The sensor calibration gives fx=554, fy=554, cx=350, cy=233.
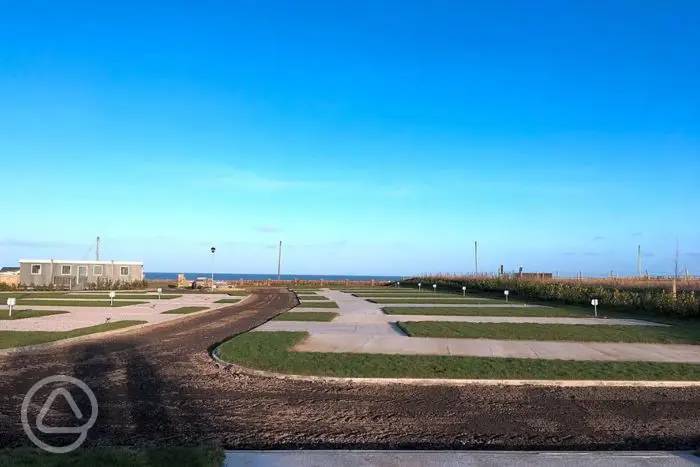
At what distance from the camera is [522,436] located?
669 cm

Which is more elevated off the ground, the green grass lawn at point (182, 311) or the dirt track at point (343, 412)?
the green grass lawn at point (182, 311)

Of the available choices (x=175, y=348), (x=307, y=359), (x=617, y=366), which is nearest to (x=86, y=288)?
(x=175, y=348)

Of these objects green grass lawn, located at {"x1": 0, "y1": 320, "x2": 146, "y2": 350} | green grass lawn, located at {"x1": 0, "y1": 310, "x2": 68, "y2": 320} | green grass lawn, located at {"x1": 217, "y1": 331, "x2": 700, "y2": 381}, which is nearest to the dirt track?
green grass lawn, located at {"x1": 217, "y1": 331, "x2": 700, "y2": 381}

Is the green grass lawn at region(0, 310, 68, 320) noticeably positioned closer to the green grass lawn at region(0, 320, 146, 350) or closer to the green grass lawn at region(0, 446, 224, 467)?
the green grass lawn at region(0, 320, 146, 350)

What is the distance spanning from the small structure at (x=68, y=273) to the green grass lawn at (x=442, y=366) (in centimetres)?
4106

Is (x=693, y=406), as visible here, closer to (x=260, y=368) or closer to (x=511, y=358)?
(x=511, y=358)

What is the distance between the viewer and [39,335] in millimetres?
14523

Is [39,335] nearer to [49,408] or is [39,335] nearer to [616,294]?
[49,408]

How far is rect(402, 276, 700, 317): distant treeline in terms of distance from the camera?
23.6m

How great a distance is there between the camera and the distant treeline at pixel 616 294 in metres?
23.6

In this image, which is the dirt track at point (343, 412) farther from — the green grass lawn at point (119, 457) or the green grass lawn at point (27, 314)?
the green grass lawn at point (27, 314)

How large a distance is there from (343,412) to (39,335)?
10526 millimetres

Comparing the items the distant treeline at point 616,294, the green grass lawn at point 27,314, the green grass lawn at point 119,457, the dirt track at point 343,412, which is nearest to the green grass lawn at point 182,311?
the green grass lawn at point 27,314

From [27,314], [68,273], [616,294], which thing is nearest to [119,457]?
[27,314]
